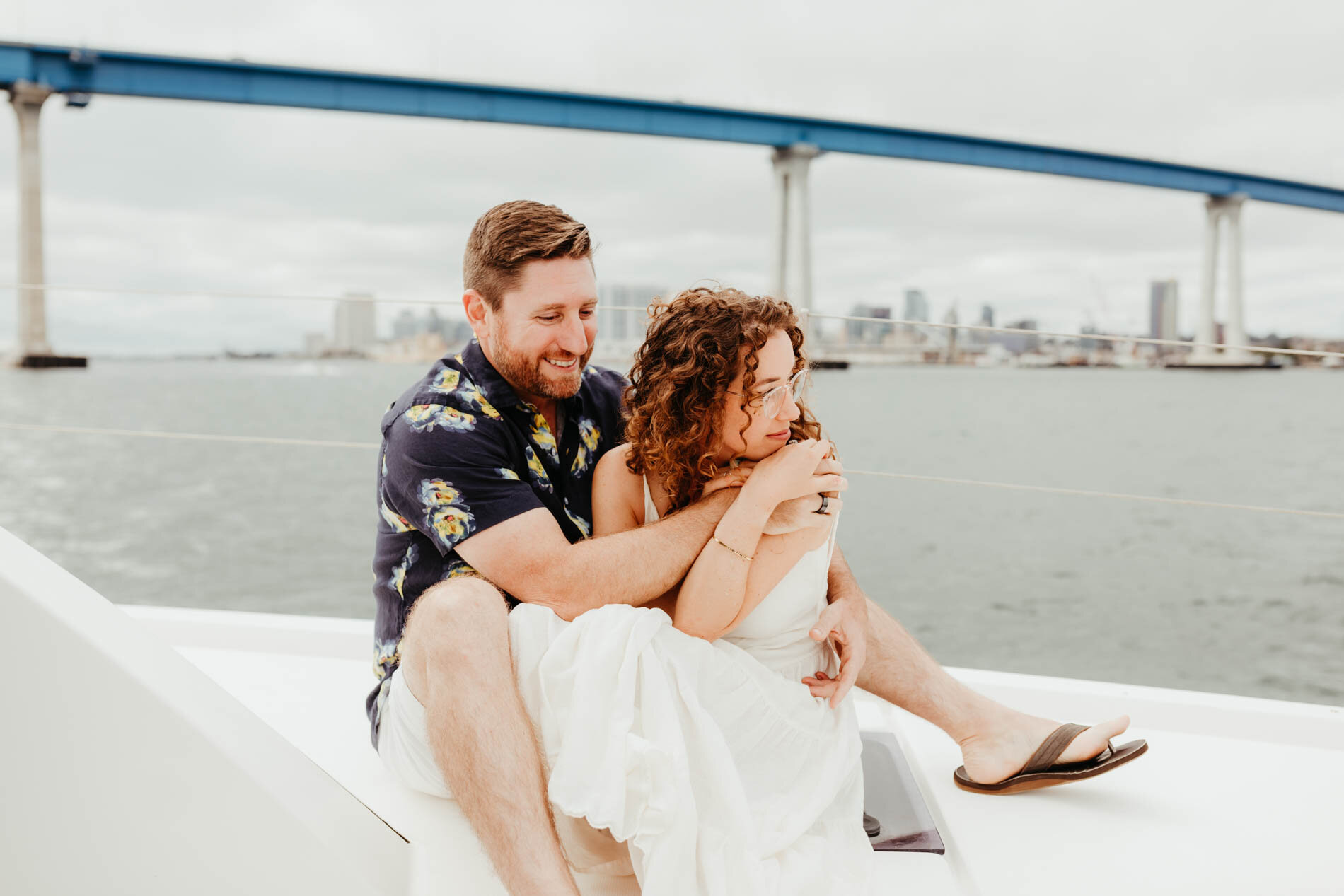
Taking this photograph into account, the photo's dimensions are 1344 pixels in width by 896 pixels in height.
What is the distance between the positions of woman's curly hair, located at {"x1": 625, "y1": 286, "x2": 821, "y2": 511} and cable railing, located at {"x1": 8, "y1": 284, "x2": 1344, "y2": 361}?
0.67 ft

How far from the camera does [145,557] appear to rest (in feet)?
36.3

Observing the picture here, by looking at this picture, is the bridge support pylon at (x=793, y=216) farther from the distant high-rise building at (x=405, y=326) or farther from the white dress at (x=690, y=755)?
the white dress at (x=690, y=755)

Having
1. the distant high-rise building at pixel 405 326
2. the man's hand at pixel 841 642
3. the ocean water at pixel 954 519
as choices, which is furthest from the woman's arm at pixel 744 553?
the ocean water at pixel 954 519

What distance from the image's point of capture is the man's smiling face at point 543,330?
1.20m

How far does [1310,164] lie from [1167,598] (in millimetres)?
18807

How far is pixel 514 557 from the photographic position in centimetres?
104

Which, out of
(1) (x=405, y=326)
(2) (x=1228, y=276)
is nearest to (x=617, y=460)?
(1) (x=405, y=326)

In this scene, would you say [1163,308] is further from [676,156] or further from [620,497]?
[620,497]

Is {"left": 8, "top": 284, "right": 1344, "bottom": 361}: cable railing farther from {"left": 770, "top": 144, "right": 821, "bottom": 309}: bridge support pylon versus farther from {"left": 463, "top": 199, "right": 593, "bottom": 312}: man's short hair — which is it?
{"left": 770, "top": 144, "right": 821, "bottom": 309}: bridge support pylon

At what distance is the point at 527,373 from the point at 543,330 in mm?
62

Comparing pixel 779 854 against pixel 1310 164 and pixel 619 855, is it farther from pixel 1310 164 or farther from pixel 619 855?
pixel 1310 164

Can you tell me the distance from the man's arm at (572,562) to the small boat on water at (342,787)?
0.91 feet

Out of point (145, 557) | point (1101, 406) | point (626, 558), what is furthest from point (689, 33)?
Result: point (626, 558)

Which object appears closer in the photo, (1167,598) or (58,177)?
(1167,598)
